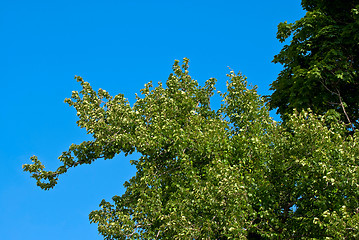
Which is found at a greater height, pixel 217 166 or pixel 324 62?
pixel 324 62

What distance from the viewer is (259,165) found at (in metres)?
16.6

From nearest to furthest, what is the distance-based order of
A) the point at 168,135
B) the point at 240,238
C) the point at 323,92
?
the point at 240,238, the point at 168,135, the point at 323,92

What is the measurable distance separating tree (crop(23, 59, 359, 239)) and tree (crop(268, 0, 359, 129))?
5212mm

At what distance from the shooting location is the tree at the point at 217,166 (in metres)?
14.5

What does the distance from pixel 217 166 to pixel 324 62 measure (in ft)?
39.0

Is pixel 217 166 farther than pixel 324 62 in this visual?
No

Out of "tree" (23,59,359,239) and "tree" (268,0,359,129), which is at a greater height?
"tree" (268,0,359,129)

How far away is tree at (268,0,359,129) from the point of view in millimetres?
23156

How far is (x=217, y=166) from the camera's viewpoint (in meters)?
14.9

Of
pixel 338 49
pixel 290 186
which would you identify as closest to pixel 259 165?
pixel 290 186

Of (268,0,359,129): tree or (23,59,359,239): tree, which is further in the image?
(268,0,359,129): tree

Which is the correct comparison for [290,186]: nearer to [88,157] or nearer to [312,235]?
[312,235]

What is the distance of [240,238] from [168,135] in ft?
20.4

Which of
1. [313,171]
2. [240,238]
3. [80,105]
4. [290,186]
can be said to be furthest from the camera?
[80,105]
